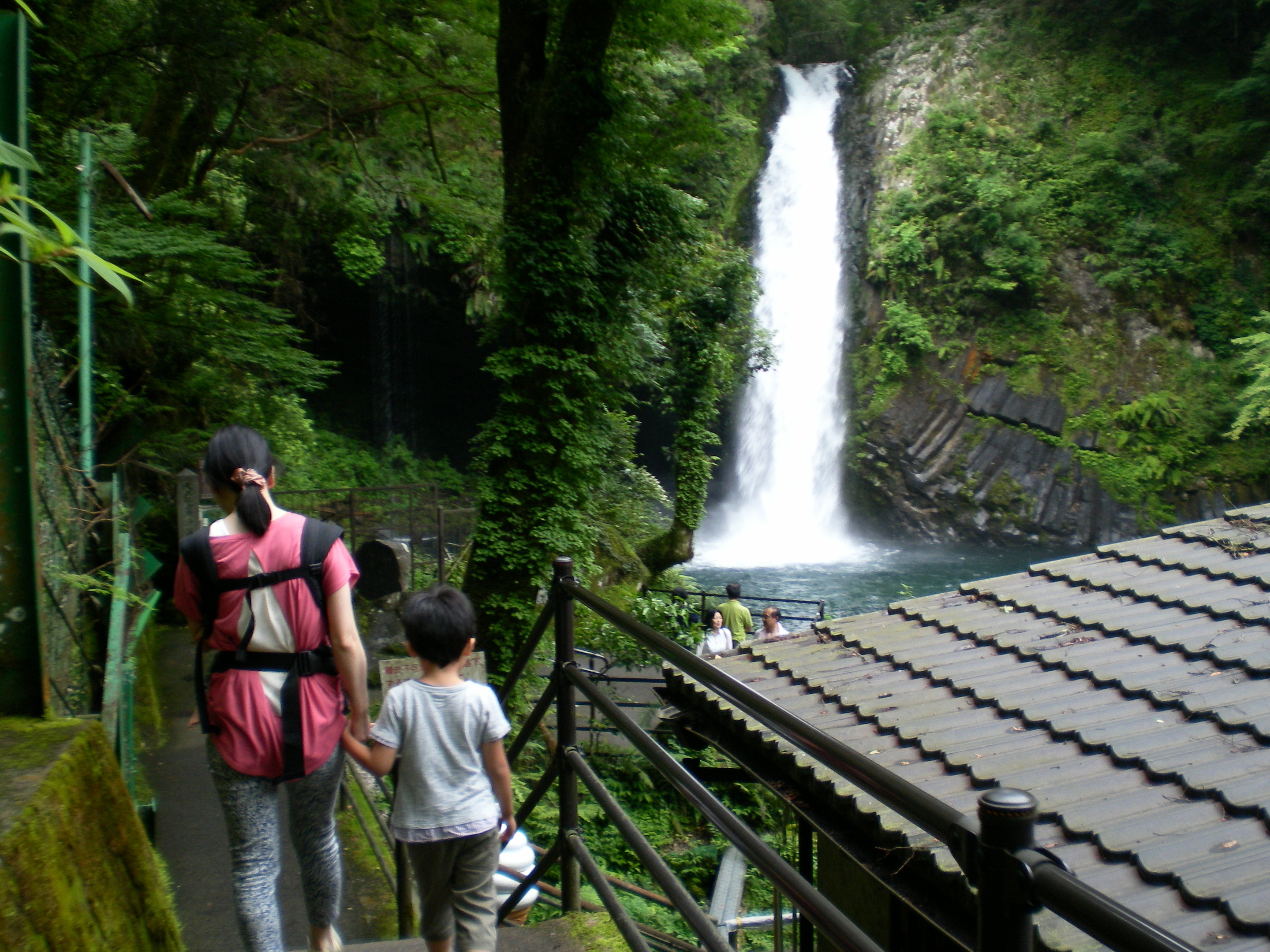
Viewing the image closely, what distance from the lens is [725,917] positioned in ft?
23.5

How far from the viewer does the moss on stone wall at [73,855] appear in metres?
1.23

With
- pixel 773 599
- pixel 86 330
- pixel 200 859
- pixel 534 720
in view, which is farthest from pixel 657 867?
pixel 773 599

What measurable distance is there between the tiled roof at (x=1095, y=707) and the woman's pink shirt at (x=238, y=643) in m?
1.85

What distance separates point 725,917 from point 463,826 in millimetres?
6000

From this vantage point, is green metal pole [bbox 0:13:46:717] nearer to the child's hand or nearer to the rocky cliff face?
the child's hand

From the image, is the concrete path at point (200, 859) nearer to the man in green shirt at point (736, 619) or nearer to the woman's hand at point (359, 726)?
the woman's hand at point (359, 726)

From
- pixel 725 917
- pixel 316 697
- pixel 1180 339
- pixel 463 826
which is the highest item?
pixel 1180 339

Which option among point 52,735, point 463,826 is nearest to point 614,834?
point 463,826

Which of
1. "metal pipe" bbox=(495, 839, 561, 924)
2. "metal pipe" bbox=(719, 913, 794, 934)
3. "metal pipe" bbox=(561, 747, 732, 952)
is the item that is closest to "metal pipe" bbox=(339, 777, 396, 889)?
"metal pipe" bbox=(495, 839, 561, 924)

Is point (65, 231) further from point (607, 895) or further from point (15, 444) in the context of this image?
point (607, 895)

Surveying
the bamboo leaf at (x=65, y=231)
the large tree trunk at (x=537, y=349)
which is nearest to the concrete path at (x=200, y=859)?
the bamboo leaf at (x=65, y=231)

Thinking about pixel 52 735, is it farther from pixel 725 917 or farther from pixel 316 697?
pixel 725 917

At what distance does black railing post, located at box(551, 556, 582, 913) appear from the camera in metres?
2.17

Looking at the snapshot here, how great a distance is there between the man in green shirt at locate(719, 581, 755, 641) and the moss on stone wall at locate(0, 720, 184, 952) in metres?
7.24
